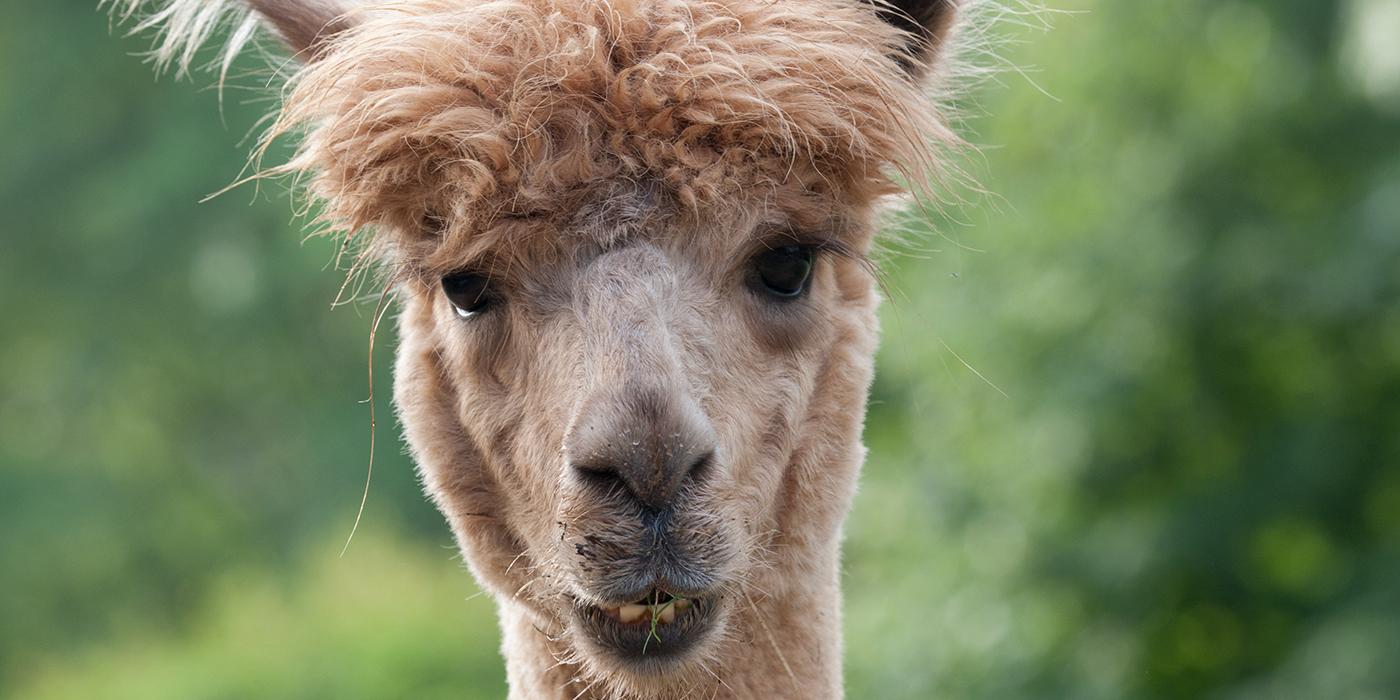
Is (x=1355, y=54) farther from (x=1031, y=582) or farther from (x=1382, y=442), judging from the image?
A: (x=1031, y=582)

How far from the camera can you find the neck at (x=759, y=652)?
3680 mm

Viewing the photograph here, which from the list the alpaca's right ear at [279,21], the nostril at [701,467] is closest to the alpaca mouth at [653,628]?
the nostril at [701,467]

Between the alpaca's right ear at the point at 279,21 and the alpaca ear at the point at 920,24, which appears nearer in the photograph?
the alpaca ear at the point at 920,24

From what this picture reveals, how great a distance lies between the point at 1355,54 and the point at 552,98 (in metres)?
5.48

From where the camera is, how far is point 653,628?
3.34 metres

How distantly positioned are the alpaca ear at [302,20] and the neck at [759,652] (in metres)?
1.52

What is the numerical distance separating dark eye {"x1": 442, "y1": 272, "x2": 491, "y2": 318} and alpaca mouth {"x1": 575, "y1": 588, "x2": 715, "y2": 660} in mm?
735

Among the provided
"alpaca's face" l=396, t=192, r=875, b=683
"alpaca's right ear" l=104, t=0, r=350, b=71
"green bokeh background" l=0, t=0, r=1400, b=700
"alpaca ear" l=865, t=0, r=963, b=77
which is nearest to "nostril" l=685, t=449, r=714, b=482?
"alpaca's face" l=396, t=192, r=875, b=683

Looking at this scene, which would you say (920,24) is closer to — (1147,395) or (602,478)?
(602,478)

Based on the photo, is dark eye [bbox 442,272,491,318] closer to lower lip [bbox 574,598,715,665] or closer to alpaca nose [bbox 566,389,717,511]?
alpaca nose [bbox 566,389,717,511]

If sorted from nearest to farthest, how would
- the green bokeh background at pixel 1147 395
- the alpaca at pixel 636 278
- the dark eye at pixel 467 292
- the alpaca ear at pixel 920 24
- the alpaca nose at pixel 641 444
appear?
the alpaca nose at pixel 641 444
the alpaca at pixel 636 278
the dark eye at pixel 467 292
the alpaca ear at pixel 920 24
the green bokeh background at pixel 1147 395

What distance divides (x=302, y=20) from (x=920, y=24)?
158cm

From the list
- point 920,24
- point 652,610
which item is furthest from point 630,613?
point 920,24

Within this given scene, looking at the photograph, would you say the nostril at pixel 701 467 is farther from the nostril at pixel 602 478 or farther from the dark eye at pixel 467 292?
the dark eye at pixel 467 292
